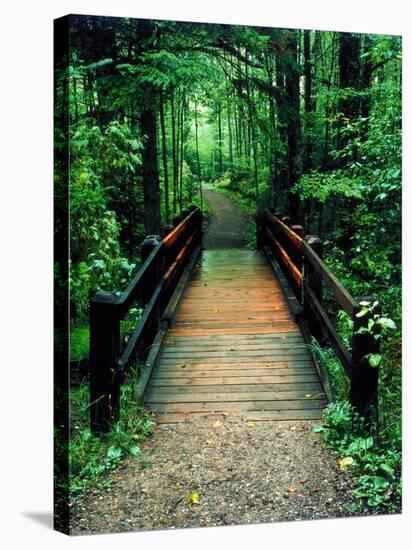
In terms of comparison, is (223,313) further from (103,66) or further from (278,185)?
(103,66)

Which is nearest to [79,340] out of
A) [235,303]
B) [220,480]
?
[220,480]

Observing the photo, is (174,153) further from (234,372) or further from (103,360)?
(103,360)

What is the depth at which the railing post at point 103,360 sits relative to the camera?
3.63 m

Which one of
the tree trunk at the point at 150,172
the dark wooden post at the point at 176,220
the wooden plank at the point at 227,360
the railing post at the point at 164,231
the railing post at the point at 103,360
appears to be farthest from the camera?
the dark wooden post at the point at 176,220

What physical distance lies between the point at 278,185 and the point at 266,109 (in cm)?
62

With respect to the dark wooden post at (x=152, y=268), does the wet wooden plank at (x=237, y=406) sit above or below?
below

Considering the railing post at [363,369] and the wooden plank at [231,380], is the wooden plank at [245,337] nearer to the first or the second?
the wooden plank at [231,380]

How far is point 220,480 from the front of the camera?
369 cm

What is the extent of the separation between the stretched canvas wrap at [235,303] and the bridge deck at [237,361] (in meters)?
0.02

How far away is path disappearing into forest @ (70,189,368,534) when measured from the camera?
3512 millimetres

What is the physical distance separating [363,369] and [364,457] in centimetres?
55

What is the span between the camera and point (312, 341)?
4828 millimetres

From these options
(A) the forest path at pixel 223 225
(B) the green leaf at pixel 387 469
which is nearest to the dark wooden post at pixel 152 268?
(A) the forest path at pixel 223 225
